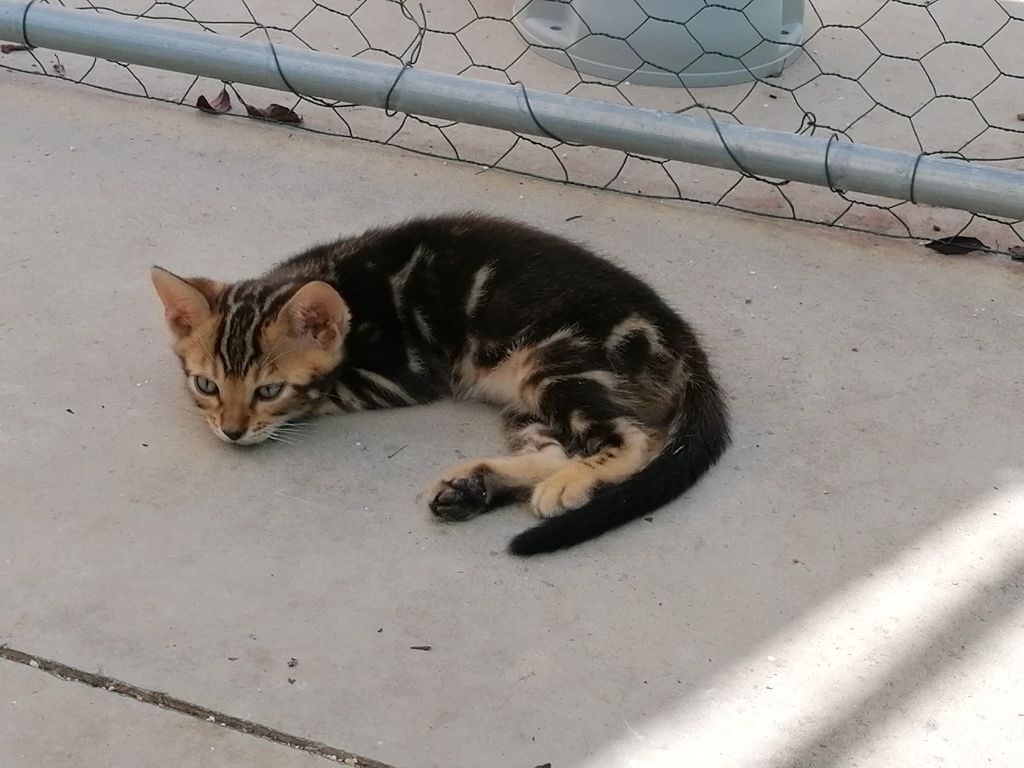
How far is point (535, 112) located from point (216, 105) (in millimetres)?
1073

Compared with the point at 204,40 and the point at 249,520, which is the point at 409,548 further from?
the point at 204,40

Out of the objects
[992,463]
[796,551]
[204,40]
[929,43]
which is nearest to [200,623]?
[796,551]

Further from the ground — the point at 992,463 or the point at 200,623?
the point at 992,463

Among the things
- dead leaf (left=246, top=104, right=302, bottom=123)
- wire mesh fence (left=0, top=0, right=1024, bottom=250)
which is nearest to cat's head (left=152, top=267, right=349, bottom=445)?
wire mesh fence (left=0, top=0, right=1024, bottom=250)

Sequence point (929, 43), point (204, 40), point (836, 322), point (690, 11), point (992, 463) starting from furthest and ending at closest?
point (929, 43), point (690, 11), point (204, 40), point (836, 322), point (992, 463)

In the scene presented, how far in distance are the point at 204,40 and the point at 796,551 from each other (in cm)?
227

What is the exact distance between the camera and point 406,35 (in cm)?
437

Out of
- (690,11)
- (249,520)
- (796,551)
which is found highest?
(690,11)

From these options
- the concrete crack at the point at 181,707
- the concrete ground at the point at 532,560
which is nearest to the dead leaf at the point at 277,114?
the concrete ground at the point at 532,560

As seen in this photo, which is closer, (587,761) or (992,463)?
(587,761)

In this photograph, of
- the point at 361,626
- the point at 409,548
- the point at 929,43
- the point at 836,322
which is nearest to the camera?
the point at 361,626

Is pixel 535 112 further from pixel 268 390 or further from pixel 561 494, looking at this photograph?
pixel 561 494

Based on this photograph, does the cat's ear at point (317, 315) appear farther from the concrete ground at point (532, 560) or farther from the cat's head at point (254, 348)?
the concrete ground at point (532, 560)

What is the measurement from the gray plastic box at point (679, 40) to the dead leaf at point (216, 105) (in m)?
1.04
